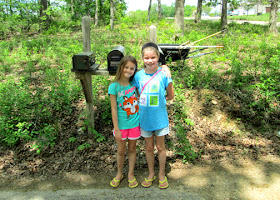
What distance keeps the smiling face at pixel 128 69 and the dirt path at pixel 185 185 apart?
62.4 inches

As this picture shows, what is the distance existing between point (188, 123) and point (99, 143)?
174 centimetres

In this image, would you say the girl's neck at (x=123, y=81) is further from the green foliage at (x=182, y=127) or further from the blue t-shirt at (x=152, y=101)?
the green foliage at (x=182, y=127)

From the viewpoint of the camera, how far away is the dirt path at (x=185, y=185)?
9.62 feet

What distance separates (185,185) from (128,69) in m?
1.82

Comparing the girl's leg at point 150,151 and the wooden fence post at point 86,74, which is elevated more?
the wooden fence post at point 86,74

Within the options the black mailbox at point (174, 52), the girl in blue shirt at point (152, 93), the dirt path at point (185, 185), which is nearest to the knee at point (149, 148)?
the girl in blue shirt at point (152, 93)

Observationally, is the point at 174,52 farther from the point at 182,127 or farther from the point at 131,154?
the point at 131,154

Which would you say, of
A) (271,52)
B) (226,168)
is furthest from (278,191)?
(271,52)

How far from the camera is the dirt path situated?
2932mm

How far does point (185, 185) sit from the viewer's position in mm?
3117

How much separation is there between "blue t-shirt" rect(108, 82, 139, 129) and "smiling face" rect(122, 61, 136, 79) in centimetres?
15

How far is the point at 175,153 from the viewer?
3621 millimetres

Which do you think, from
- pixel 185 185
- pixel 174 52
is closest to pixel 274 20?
pixel 174 52

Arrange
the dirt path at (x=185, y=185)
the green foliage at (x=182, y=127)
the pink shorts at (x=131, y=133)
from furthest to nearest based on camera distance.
Answer: 1. the green foliage at (x=182, y=127)
2. the dirt path at (x=185, y=185)
3. the pink shorts at (x=131, y=133)
